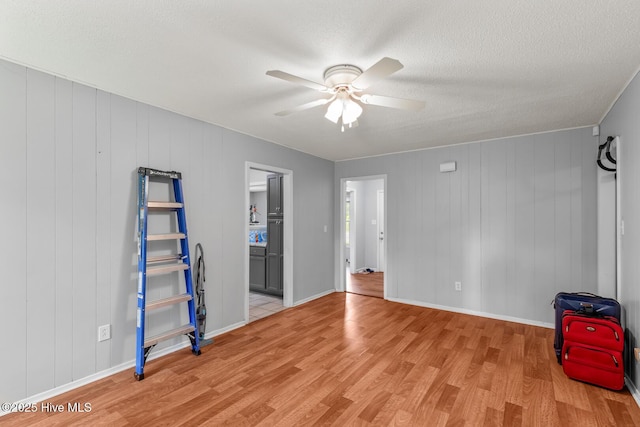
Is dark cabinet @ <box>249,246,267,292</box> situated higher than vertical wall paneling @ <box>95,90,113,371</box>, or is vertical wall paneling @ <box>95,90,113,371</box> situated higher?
vertical wall paneling @ <box>95,90,113,371</box>

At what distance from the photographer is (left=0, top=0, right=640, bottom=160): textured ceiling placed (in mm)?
1561

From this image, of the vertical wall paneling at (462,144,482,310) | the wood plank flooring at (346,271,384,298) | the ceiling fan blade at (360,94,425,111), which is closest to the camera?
the ceiling fan blade at (360,94,425,111)

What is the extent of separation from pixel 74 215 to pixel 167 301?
1033 millimetres

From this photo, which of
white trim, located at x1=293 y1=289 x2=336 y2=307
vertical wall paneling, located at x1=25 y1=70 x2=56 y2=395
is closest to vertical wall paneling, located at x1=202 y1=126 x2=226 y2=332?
→ vertical wall paneling, located at x1=25 y1=70 x2=56 y2=395

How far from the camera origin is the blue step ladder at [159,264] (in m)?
2.57

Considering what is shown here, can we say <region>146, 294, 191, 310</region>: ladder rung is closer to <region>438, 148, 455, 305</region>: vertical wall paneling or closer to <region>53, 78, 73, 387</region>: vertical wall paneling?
<region>53, 78, 73, 387</region>: vertical wall paneling

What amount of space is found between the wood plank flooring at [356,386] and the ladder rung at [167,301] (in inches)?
22.2

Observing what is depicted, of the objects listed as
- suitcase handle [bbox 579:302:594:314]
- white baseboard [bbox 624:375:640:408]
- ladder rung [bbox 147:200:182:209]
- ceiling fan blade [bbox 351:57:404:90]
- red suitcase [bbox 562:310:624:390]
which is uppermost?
ceiling fan blade [bbox 351:57:404:90]

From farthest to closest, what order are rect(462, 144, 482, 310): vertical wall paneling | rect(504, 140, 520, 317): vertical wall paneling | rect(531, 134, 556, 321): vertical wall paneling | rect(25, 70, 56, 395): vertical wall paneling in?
rect(462, 144, 482, 310): vertical wall paneling → rect(504, 140, 520, 317): vertical wall paneling → rect(531, 134, 556, 321): vertical wall paneling → rect(25, 70, 56, 395): vertical wall paneling

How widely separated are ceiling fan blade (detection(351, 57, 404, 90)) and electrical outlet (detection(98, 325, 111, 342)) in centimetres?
283

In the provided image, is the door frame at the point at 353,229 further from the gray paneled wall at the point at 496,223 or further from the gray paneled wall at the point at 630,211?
the gray paneled wall at the point at 630,211

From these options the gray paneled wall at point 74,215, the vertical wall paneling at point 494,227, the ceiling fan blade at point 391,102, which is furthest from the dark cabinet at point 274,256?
the ceiling fan blade at point 391,102

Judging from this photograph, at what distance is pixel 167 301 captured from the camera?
9.00 ft

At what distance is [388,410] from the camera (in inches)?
84.2
